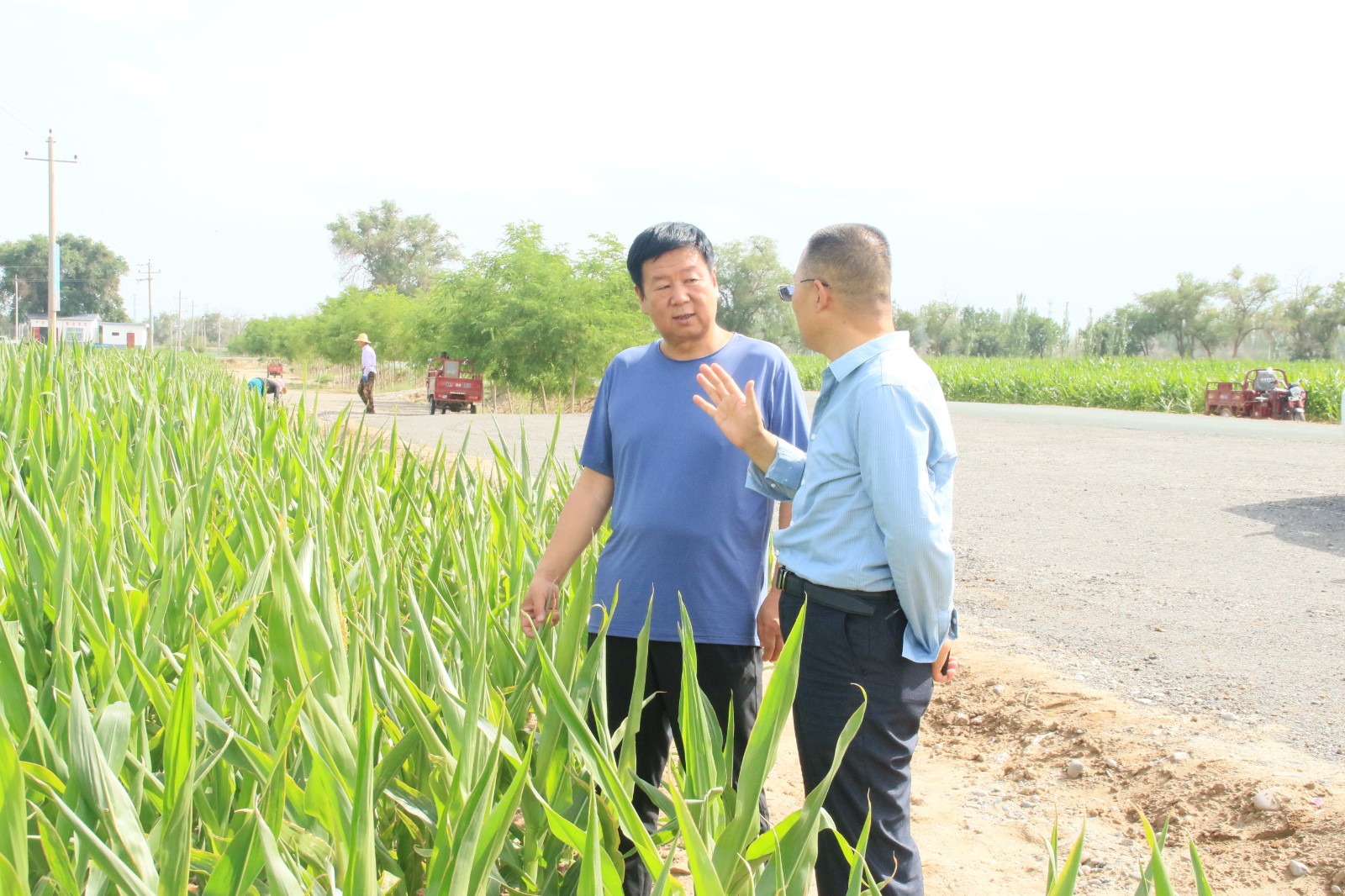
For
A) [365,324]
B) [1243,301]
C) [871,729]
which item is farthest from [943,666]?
[1243,301]

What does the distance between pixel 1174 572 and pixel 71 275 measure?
300 feet

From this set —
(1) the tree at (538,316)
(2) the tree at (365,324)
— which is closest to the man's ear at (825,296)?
(1) the tree at (538,316)

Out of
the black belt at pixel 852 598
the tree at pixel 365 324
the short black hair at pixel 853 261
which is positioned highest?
the tree at pixel 365 324

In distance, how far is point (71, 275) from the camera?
8244cm

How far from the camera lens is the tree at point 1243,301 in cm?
6191

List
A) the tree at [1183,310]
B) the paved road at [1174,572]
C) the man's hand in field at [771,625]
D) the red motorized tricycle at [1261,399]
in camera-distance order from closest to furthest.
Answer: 1. the man's hand in field at [771,625]
2. the paved road at [1174,572]
3. the red motorized tricycle at [1261,399]
4. the tree at [1183,310]

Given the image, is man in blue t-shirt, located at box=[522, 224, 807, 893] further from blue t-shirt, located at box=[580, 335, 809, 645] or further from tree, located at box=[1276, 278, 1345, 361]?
tree, located at box=[1276, 278, 1345, 361]

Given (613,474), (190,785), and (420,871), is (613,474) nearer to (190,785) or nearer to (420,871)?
(420,871)

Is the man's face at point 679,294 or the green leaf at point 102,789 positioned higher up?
the man's face at point 679,294

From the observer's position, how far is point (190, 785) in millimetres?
1040

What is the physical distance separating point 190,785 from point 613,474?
1.31 meters

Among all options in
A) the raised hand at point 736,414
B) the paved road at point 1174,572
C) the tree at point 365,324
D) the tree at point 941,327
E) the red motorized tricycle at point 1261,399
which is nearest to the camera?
the raised hand at point 736,414

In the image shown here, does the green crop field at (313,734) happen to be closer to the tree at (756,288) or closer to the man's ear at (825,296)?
the man's ear at (825,296)

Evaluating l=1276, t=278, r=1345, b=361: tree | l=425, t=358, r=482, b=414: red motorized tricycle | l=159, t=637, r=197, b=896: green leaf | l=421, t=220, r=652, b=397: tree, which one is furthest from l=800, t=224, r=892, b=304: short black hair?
l=1276, t=278, r=1345, b=361: tree
